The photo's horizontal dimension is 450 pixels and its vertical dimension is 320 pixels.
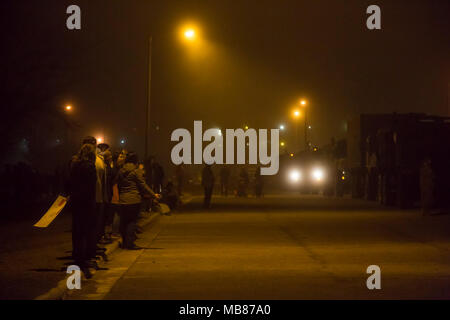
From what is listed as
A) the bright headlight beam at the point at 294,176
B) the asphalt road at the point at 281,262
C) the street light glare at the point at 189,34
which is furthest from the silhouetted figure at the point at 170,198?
the bright headlight beam at the point at 294,176

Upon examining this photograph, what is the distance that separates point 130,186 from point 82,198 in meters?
3.79

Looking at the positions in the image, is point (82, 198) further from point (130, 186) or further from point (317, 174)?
point (317, 174)

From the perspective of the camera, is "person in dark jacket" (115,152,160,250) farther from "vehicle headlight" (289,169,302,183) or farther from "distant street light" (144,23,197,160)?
"vehicle headlight" (289,169,302,183)

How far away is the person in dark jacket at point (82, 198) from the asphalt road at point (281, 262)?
507 mm

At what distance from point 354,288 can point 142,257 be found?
4.98 metres

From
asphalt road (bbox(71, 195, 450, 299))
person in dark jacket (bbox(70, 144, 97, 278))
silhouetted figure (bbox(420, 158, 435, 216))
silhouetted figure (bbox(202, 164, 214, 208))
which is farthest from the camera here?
silhouetted figure (bbox(202, 164, 214, 208))

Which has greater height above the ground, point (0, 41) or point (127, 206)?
point (0, 41)

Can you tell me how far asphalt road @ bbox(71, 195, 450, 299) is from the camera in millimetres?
9797

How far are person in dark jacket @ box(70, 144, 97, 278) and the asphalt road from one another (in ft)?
1.66

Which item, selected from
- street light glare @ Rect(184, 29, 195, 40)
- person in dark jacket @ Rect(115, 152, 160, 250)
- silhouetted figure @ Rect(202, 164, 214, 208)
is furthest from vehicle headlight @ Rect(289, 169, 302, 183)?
person in dark jacket @ Rect(115, 152, 160, 250)

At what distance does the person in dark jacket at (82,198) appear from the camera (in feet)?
37.6
